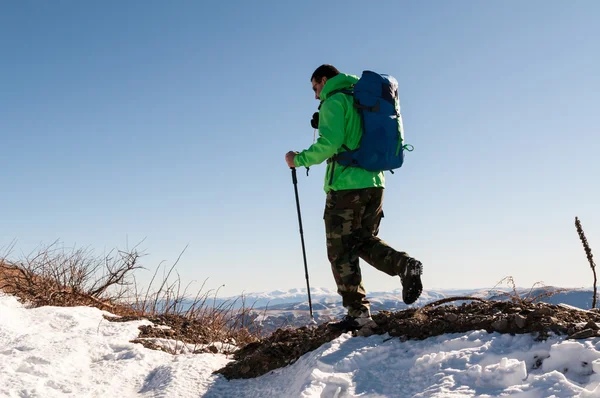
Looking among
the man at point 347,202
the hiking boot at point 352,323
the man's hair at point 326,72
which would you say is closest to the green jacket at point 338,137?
the man at point 347,202

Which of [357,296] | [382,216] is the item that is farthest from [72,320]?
[382,216]

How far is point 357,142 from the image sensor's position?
12.4 feet

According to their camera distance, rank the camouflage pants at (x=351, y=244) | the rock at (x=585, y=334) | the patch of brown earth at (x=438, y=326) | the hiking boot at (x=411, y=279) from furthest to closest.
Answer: the camouflage pants at (x=351, y=244) → the hiking boot at (x=411, y=279) → the patch of brown earth at (x=438, y=326) → the rock at (x=585, y=334)

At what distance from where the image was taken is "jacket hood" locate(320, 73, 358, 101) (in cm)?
384

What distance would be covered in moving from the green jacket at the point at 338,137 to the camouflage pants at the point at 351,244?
3.6 inches

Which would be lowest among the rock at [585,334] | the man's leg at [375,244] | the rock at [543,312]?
the rock at [585,334]

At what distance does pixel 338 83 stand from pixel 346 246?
1.32 metres

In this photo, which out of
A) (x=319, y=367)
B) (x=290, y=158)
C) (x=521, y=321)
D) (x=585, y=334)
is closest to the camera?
(x=585, y=334)

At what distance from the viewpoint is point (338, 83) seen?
384 cm

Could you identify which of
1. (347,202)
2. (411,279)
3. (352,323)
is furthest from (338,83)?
(352,323)

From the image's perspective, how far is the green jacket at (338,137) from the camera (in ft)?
12.1

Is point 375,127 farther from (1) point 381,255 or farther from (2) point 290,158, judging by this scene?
(1) point 381,255

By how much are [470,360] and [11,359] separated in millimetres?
3147

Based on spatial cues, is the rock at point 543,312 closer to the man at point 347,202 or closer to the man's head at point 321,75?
the man at point 347,202
